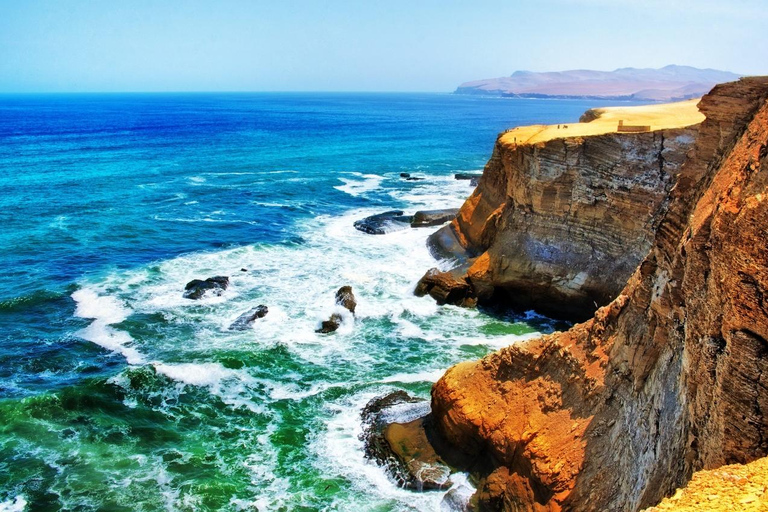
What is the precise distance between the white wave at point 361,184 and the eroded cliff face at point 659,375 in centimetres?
4176

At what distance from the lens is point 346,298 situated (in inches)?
1158

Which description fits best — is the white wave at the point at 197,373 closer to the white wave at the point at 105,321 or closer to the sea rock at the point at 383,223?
the white wave at the point at 105,321

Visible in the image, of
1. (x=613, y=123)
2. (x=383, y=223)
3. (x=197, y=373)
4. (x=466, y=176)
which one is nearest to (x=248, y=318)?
(x=197, y=373)

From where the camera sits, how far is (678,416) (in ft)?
31.8

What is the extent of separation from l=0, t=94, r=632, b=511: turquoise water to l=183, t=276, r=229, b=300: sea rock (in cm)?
67

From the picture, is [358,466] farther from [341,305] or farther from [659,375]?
[341,305]

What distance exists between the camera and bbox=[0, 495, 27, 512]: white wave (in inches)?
646

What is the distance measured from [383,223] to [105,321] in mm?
20776

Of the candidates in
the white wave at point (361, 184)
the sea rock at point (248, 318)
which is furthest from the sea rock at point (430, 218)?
the sea rock at point (248, 318)

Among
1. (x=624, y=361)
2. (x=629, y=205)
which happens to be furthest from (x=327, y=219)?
(x=624, y=361)

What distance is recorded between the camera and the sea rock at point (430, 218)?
140ft

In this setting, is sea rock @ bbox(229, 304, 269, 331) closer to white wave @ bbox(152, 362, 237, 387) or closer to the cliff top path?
white wave @ bbox(152, 362, 237, 387)

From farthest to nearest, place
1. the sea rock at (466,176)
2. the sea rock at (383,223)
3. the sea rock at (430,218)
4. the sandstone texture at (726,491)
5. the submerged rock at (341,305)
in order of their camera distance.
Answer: the sea rock at (466,176) < the sea rock at (430,218) < the sea rock at (383,223) < the submerged rock at (341,305) < the sandstone texture at (726,491)

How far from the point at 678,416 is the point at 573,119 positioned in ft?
506
